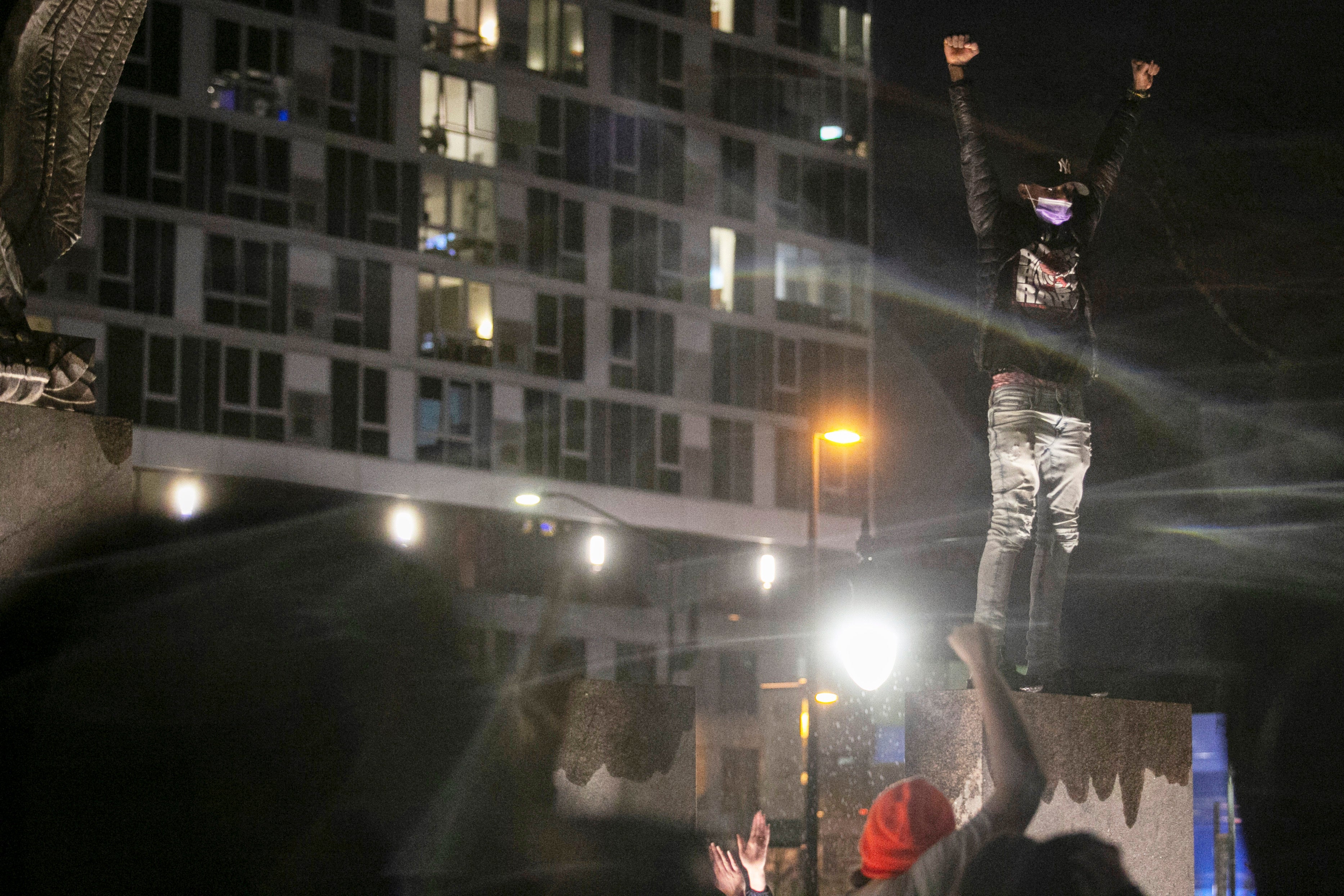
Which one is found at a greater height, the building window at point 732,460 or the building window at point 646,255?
the building window at point 646,255

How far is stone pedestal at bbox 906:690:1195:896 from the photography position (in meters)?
7.23

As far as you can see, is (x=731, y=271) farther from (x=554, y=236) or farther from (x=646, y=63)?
(x=646, y=63)

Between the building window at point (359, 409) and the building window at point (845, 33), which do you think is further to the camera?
the building window at point (845, 33)

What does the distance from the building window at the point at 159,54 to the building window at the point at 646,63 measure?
12.5 metres

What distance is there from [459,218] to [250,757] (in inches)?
1449

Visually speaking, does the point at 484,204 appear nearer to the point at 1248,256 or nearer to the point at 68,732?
the point at 1248,256

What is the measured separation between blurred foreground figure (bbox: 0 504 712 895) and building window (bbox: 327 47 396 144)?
1346 inches

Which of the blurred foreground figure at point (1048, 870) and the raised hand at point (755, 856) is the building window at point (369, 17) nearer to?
the raised hand at point (755, 856)

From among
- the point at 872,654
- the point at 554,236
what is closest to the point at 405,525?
the point at 554,236

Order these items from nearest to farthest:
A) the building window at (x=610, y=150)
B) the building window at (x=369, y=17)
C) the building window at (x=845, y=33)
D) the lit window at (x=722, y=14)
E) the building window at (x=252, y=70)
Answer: the building window at (x=252, y=70) → the building window at (x=369, y=17) → the building window at (x=610, y=150) → the lit window at (x=722, y=14) → the building window at (x=845, y=33)

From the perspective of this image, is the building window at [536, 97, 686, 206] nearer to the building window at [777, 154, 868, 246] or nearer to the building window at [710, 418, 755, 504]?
the building window at [777, 154, 868, 246]

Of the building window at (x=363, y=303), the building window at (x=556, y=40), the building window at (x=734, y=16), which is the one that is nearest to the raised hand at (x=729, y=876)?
the building window at (x=363, y=303)

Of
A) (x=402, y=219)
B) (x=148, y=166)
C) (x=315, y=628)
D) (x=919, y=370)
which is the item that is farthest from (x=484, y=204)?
(x=315, y=628)

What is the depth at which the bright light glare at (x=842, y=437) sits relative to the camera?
2103cm
